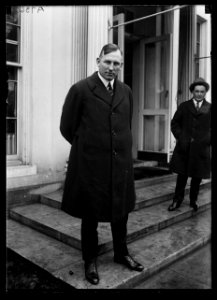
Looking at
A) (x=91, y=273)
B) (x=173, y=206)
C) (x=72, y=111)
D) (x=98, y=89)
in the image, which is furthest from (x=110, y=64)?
(x=173, y=206)

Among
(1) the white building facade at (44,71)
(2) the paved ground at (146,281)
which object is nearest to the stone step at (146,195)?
(1) the white building facade at (44,71)

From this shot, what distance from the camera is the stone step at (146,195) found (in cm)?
447

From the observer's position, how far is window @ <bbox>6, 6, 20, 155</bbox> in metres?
4.62

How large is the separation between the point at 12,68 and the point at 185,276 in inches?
146

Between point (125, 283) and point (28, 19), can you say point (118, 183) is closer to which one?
point (125, 283)

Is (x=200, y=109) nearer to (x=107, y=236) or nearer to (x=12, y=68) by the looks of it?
(x=107, y=236)

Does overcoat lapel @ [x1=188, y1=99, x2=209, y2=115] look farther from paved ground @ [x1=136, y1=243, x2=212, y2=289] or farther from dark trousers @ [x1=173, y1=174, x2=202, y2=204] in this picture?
paved ground @ [x1=136, y1=243, x2=212, y2=289]

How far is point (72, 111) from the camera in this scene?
2.59 meters

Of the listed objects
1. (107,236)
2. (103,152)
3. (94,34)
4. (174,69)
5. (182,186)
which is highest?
(94,34)

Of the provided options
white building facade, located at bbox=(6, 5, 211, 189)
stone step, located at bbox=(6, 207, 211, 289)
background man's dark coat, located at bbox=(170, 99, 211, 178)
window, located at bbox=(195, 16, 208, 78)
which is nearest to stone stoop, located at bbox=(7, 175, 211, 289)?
stone step, located at bbox=(6, 207, 211, 289)

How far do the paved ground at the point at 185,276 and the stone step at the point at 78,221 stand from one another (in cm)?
57

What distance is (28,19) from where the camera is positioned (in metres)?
4.59

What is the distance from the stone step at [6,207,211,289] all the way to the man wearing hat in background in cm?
63
